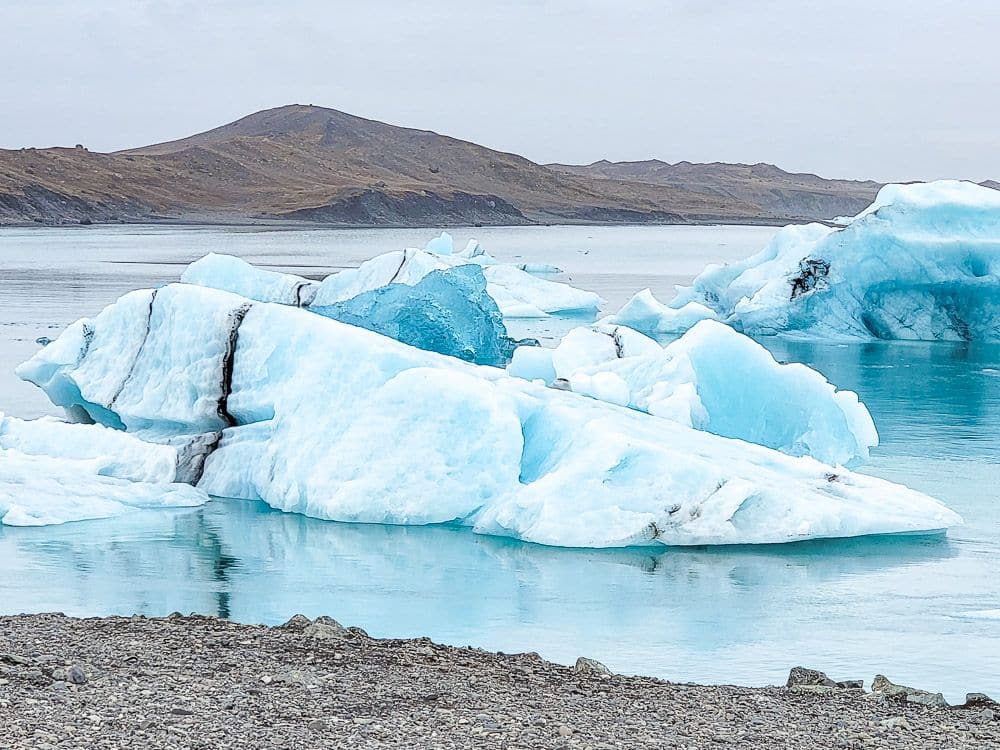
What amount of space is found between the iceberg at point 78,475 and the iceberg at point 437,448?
338 millimetres

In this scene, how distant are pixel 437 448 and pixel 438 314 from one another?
464 cm

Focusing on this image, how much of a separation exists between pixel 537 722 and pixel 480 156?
10514cm

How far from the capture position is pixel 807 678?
439 centimetres

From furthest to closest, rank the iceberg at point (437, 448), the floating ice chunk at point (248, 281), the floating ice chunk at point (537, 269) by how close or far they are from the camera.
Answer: the floating ice chunk at point (537, 269), the floating ice chunk at point (248, 281), the iceberg at point (437, 448)

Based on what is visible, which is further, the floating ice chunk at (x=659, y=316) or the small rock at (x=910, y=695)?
the floating ice chunk at (x=659, y=316)

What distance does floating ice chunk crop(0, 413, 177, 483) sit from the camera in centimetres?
793

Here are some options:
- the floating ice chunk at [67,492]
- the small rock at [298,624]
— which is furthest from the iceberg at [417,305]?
the small rock at [298,624]

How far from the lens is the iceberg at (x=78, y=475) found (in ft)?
23.8

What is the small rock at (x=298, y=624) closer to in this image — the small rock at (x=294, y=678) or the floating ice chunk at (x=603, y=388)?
the small rock at (x=294, y=678)

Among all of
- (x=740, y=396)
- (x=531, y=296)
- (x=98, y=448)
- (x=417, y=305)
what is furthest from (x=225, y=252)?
(x=98, y=448)

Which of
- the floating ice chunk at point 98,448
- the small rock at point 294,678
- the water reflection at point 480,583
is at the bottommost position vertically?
the water reflection at point 480,583

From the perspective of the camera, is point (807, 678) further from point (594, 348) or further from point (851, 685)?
point (594, 348)

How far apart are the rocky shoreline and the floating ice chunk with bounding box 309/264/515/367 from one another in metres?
7.09

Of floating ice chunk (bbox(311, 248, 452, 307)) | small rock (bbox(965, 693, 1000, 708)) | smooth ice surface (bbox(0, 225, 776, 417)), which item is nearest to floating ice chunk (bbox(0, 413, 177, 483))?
smooth ice surface (bbox(0, 225, 776, 417))
